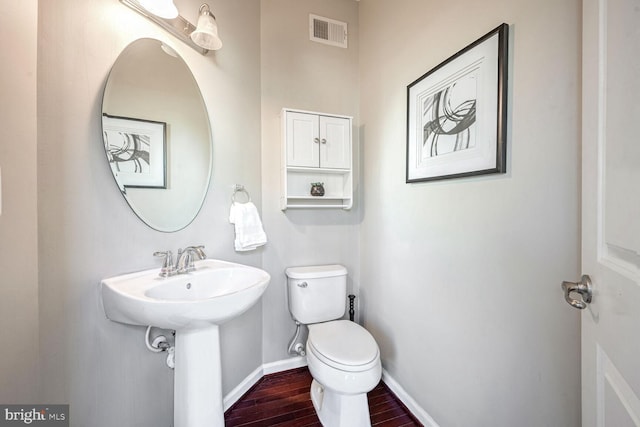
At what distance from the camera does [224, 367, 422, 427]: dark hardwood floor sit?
4.50 ft

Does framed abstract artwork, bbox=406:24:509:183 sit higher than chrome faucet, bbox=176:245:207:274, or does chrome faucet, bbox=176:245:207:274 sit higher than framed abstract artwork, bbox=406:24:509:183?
framed abstract artwork, bbox=406:24:509:183

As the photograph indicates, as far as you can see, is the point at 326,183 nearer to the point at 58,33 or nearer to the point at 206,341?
the point at 206,341

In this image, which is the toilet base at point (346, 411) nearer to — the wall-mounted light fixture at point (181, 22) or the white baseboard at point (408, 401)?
the white baseboard at point (408, 401)

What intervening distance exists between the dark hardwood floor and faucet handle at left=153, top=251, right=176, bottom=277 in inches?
38.1

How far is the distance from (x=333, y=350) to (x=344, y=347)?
7 cm

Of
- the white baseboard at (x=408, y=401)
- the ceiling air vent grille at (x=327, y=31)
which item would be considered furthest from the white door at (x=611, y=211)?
the ceiling air vent grille at (x=327, y=31)

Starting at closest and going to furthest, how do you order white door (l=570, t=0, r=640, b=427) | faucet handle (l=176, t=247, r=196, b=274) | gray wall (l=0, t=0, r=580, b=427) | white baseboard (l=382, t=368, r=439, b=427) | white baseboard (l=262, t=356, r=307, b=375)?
white door (l=570, t=0, r=640, b=427), gray wall (l=0, t=0, r=580, b=427), faucet handle (l=176, t=247, r=196, b=274), white baseboard (l=382, t=368, r=439, b=427), white baseboard (l=262, t=356, r=307, b=375)

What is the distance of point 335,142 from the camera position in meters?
1.74

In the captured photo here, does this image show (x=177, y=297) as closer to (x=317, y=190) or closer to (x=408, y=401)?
(x=317, y=190)

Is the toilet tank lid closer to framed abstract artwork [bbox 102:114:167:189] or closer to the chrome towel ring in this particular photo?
the chrome towel ring

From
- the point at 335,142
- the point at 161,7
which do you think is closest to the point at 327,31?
the point at 335,142

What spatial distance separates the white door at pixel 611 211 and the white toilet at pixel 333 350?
0.79 metres

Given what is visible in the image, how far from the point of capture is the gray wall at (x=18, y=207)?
67 cm

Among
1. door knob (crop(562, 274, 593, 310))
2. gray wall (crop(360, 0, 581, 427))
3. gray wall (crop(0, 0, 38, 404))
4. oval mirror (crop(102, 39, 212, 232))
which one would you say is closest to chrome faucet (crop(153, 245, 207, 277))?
oval mirror (crop(102, 39, 212, 232))
